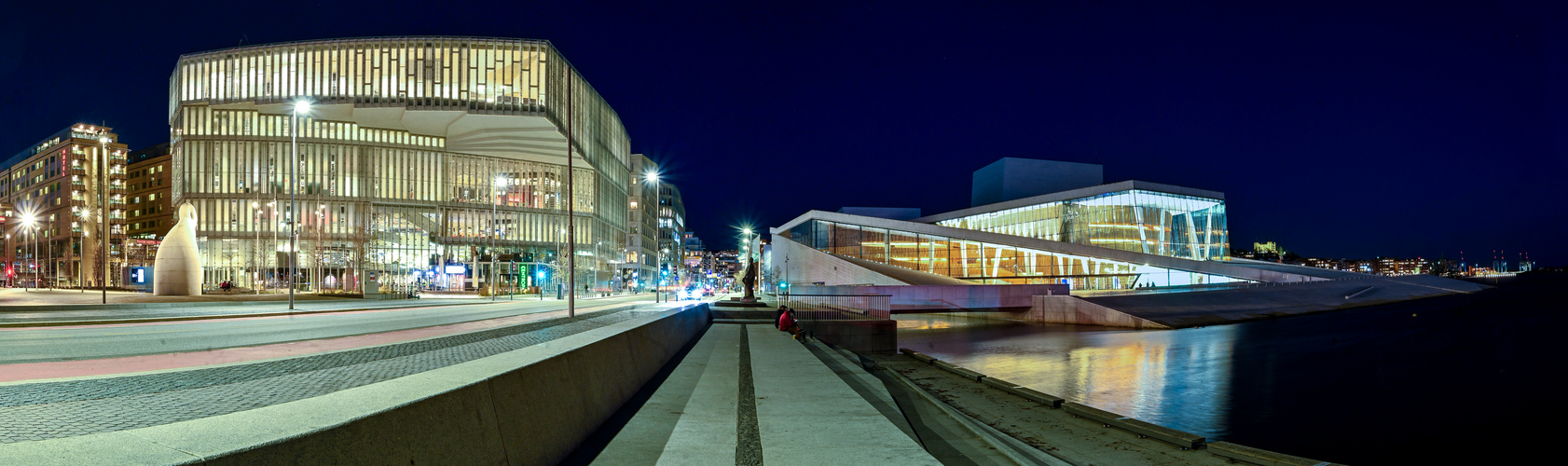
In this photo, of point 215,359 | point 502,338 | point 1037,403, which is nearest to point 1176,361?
point 1037,403

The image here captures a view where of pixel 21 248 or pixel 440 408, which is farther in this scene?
pixel 21 248

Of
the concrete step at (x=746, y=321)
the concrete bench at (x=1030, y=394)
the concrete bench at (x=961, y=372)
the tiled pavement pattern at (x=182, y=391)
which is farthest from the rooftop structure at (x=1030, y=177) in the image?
the tiled pavement pattern at (x=182, y=391)

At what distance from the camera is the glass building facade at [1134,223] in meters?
68.0

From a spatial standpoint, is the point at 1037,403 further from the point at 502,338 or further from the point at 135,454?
the point at 135,454

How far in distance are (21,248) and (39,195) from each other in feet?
27.4

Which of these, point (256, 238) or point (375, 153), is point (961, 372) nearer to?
point (375, 153)

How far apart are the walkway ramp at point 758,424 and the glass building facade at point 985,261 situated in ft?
184

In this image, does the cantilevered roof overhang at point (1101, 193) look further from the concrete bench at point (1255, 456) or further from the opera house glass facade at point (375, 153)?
the concrete bench at point (1255, 456)

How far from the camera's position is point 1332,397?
1706 centimetres

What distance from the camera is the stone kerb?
300 centimetres

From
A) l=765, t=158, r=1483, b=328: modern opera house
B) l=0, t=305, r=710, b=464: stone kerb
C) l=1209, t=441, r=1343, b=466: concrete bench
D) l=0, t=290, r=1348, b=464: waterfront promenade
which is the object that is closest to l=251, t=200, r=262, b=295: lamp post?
l=765, t=158, r=1483, b=328: modern opera house

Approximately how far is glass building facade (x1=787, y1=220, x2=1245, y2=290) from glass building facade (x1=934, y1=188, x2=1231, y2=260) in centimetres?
301

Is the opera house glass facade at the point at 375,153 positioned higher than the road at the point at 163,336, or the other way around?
the opera house glass facade at the point at 375,153

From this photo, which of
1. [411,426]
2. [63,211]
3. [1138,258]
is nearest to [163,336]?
[411,426]
